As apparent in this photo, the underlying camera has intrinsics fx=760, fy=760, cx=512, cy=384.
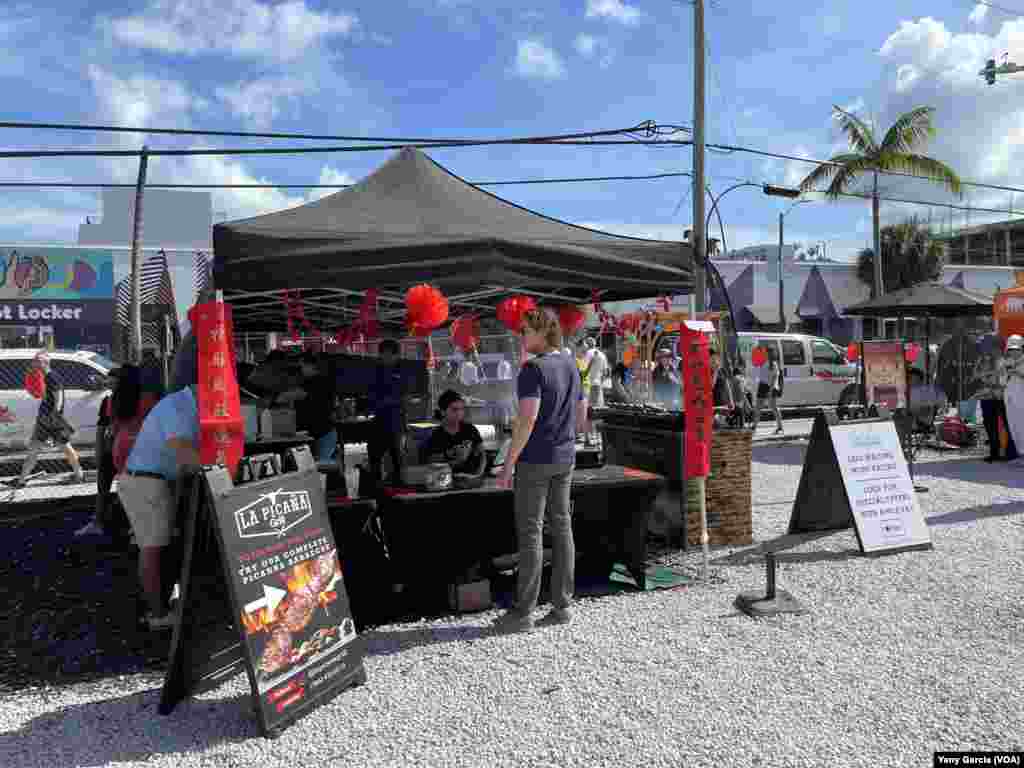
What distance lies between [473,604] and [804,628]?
6.08ft

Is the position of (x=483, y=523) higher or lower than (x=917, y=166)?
lower

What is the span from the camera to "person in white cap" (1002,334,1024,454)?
31.8ft

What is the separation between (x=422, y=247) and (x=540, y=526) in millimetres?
1883

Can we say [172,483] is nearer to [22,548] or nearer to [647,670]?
[647,670]

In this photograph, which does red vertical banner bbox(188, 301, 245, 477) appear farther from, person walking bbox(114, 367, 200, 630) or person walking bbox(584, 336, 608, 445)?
person walking bbox(584, 336, 608, 445)

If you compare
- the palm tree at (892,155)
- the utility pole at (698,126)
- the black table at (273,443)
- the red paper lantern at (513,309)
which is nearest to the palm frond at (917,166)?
the palm tree at (892,155)

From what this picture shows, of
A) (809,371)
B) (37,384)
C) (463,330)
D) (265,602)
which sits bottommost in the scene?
(265,602)

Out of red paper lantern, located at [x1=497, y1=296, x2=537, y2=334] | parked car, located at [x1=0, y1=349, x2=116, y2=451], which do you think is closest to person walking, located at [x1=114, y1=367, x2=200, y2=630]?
red paper lantern, located at [x1=497, y1=296, x2=537, y2=334]

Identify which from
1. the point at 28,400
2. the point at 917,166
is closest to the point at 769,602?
the point at 28,400

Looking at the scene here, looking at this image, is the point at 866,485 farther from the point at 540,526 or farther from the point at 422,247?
the point at 422,247

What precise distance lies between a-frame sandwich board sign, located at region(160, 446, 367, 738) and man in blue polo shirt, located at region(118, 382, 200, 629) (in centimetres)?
60

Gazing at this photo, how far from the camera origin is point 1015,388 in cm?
973

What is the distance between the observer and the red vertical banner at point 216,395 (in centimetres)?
374

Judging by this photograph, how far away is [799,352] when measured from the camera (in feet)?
55.0
